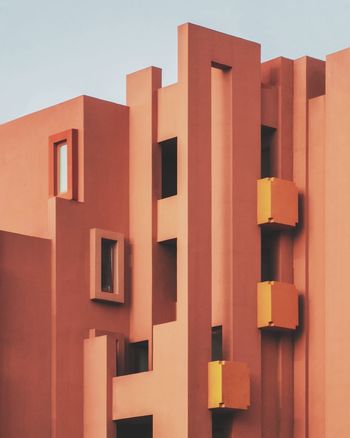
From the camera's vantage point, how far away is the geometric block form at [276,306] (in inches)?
1699

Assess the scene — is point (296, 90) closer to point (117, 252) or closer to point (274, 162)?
point (274, 162)

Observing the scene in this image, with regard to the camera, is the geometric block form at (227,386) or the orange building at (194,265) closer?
the geometric block form at (227,386)

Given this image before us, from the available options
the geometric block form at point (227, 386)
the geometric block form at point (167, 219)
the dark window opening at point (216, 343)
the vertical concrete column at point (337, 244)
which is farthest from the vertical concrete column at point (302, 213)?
the geometric block form at point (167, 219)

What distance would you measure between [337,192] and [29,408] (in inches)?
362

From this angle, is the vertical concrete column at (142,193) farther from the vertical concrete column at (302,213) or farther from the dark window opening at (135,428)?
the vertical concrete column at (302,213)

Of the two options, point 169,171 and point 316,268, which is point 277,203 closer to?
point 316,268

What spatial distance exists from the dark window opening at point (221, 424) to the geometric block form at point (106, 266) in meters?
4.05

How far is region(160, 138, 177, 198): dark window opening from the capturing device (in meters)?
46.0

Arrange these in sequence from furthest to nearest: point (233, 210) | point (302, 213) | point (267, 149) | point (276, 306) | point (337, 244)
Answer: point (267, 149) < point (302, 213) < point (233, 210) < point (276, 306) < point (337, 244)

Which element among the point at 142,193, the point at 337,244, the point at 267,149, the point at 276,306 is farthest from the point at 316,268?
the point at 142,193

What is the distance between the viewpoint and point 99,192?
149 feet

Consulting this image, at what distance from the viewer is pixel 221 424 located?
43000mm

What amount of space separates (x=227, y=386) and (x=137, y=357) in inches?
156

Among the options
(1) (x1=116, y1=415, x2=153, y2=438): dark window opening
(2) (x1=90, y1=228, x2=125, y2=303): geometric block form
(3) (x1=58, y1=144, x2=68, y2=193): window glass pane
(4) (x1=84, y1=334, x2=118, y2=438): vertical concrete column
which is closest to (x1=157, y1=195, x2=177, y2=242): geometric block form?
(2) (x1=90, y1=228, x2=125, y2=303): geometric block form
